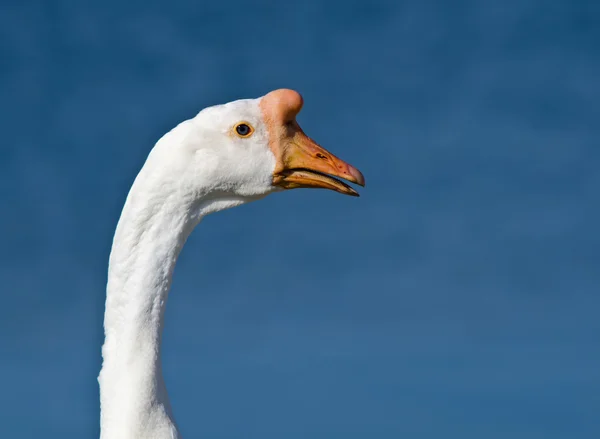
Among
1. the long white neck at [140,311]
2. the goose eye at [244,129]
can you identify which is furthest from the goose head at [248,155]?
the long white neck at [140,311]

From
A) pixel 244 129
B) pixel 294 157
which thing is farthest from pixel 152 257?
pixel 294 157

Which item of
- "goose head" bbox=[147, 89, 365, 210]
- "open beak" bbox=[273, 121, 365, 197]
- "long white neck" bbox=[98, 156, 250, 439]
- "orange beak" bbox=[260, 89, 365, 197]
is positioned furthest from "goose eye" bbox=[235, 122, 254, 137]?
"long white neck" bbox=[98, 156, 250, 439]

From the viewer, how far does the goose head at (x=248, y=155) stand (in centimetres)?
678

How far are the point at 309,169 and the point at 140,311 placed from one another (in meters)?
1.98

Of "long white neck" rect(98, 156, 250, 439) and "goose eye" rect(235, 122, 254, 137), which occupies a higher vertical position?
"goose eye" rect(235, 122, 254, 137)

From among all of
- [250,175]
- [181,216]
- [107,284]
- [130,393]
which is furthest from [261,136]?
[130,393]

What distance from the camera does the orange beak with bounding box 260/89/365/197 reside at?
24.3 feet

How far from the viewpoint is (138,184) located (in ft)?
22.0

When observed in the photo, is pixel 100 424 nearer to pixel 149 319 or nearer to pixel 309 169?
pixel 149 319

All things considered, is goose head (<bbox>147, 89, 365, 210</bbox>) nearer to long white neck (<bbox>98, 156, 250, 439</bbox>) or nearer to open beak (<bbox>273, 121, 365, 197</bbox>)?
open beak (<bbox>273, 121, 365, 197</bbox>)

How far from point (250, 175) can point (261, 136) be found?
0.36 meters

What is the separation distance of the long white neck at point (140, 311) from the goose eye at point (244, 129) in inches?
31.6

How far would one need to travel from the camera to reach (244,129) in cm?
723

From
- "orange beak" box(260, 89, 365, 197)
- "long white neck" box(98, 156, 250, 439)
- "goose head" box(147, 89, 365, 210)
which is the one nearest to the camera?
"long white neck" box(98, 156, 250, 439)
